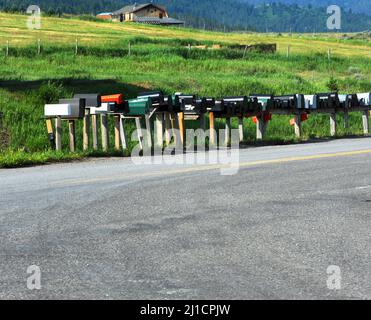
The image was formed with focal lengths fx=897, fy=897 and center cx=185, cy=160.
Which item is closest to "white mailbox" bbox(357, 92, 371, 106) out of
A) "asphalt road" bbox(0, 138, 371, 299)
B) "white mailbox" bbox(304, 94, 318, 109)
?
"white mailbox" bbox(304, 94, 318, 109)

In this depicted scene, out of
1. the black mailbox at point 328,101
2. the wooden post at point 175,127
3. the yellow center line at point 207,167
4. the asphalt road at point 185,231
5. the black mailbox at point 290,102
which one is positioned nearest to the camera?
the asphalt road at point 185,231

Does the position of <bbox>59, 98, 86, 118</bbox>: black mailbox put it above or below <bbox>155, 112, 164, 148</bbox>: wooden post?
above

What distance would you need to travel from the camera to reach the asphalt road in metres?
6.93

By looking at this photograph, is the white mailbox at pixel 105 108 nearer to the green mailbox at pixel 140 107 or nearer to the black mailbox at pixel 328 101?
the green mailbox at pixel 140 107

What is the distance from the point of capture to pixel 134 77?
41188 mm

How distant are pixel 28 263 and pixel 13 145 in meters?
14.3

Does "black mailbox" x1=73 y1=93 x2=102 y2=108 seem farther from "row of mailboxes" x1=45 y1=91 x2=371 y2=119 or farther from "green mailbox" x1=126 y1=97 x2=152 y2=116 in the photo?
"green mailbox" x1=126 y1=97 x2=152 y2=116

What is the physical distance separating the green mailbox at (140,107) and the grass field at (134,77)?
228cm

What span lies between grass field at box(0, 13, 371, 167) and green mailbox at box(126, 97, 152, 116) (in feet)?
7.47

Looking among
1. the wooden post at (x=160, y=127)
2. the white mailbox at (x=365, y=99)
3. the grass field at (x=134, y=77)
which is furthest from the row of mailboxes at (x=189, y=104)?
the grass field at (x=134, y=77)

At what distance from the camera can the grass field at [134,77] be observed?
2417cm

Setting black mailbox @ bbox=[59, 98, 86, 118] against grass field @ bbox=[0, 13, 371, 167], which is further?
grass field @ bbox=[0, 13, 371, 167]

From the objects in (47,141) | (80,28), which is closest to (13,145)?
(47,141)
